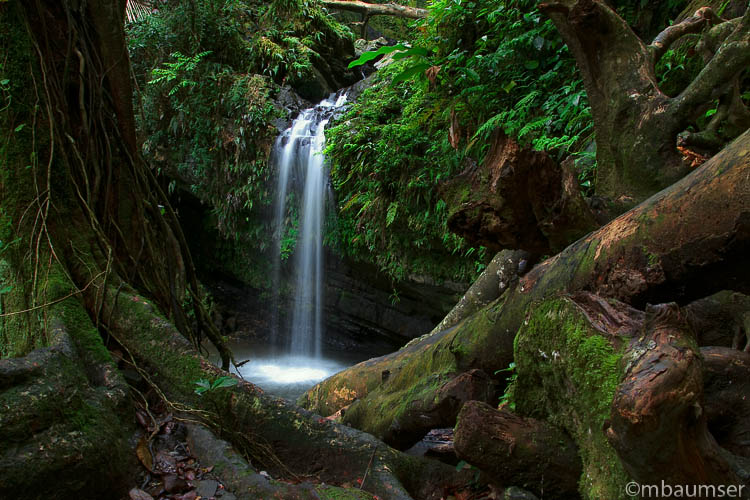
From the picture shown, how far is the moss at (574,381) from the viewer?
162 centimetres

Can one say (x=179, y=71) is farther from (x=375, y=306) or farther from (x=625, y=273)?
(x=625, y=273)

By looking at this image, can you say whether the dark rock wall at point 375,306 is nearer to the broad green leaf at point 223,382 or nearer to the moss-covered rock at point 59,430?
the broad green leaf at point 223,382

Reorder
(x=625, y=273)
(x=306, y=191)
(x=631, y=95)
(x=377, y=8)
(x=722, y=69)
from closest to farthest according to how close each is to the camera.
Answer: (x=625, y=273), (x=722, y=69), (x=631, y=95), (x=306, y=191), (x=377, y=8)

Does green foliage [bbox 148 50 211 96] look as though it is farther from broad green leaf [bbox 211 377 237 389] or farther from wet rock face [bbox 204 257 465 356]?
broad green leaf [bbox 211 377 237 389]

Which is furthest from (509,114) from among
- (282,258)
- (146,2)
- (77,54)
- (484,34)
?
(146,2)

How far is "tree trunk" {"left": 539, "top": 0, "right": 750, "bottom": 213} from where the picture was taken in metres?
2.88

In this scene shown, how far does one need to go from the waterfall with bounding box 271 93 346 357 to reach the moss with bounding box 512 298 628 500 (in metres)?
7.22

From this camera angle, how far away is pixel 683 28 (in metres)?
3.58

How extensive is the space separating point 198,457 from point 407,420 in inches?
53.2

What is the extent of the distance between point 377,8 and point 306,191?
6482 millimetres

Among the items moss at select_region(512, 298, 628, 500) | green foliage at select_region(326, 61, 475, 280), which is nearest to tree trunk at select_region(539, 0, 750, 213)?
moss at select_region(512, 298, 628, 500)

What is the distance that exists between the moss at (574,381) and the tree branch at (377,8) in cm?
1212

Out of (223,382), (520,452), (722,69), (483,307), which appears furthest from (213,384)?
(722,69)

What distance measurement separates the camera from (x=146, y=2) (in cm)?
1086
